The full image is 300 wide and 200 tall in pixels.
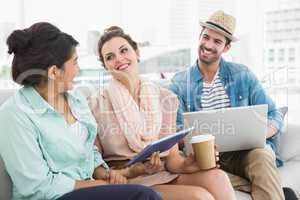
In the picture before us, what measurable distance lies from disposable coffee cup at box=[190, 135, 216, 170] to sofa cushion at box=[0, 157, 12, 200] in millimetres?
→ 702

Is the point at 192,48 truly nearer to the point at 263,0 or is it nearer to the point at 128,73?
the point at 263,0

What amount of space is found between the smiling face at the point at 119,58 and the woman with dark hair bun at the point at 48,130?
0.29m

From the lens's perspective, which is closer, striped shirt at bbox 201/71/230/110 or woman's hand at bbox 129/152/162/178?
woman's hand at bbox 129/152/162/178

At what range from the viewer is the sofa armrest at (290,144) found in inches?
95.2

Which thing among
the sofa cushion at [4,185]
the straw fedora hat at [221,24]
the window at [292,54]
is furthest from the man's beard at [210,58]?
the window at [292,54]

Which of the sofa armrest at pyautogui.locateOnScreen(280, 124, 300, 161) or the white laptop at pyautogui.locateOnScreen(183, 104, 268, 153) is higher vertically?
the white laptop at pyautogui.locateOnScreen(183, 104, 268, 153)

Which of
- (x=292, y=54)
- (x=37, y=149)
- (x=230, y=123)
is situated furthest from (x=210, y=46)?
(x=292, y=54)

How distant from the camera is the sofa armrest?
95.2 inches

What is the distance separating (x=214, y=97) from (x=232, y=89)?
110 mm

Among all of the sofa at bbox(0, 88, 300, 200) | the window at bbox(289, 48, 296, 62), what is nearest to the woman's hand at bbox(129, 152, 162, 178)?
the sofa at bbox(0, 88, 300, 200)

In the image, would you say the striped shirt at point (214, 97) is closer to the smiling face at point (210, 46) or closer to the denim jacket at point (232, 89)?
the denim jacket at point (232, 89)

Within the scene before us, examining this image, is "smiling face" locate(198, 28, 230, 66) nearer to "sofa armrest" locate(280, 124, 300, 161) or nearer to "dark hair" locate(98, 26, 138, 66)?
"dark hair" locate(98, 26, 138, 66)

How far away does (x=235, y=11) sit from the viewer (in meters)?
4.43

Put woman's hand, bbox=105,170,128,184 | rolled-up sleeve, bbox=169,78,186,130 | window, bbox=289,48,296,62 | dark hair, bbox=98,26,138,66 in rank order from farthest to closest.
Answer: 1. window, bbox=289,48,296,62
2. rolled-up sleeve, bbox=169,78,186,130
3. dark hair, bbox=98,26,138,66
4. woman's hand, bbox=105,170,128,184
